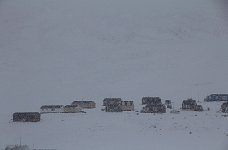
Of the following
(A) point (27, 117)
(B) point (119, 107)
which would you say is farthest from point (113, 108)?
(A) point (27, 117)

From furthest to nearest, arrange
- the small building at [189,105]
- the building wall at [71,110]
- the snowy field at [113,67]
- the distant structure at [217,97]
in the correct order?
the distant structure at [217,97]
the small building at [189,105]
the building wall at [71,110]
the snowy field at [113,67]

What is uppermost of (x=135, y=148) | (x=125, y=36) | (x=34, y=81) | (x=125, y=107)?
(x=125, y=36)

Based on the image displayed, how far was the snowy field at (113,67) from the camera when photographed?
926 inches

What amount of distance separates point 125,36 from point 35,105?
34575mm

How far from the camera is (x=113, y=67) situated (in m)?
58.4

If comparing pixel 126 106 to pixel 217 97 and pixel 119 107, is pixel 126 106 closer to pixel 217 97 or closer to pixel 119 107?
pixel 119 107

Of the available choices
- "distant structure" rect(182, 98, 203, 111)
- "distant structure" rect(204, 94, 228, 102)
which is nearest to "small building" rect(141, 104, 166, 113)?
"distant structure" rect(182, 98, 203, 111)

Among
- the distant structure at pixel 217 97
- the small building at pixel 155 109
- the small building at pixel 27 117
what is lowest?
the small building at pixel 27 117

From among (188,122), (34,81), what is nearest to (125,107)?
(188,122)

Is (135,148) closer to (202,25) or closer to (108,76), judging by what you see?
(108,76)

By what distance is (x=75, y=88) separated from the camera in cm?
4803

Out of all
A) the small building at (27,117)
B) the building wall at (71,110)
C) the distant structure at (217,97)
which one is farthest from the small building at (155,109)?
the distant structure at (217,97)

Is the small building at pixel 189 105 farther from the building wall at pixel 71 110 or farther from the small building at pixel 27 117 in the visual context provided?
the small building at pixel 27 117

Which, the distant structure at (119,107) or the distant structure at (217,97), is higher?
the distant structure at (217,97)
